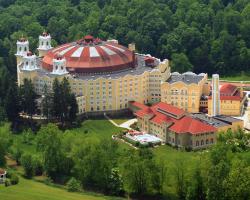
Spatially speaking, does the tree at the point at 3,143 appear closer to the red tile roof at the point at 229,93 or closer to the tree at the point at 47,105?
the tree at the point at 47,105

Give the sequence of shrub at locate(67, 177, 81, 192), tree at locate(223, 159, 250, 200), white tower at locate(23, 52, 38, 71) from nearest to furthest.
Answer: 1. tree at locate(223, 159, 250, 200)
2. shrub at locate(67, 177, 81, 192)
3. white tower at locate(23, 52, 38, 71)

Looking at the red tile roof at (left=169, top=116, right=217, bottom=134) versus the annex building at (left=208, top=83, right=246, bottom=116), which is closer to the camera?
the red tile roof at (left=169, top=116, right=217, bottom=134)

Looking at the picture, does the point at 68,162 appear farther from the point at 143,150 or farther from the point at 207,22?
the point at 207,22

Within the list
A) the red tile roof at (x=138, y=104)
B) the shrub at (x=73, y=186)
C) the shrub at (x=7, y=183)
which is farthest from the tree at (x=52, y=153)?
the red tile roof at (x=138, y=104)

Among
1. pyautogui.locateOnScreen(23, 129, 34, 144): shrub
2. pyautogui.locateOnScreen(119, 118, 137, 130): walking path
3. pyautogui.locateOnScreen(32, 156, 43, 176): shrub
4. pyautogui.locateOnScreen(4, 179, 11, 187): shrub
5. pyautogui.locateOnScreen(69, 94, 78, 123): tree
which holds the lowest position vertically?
pyautogui.locateOnScreen(4, 179, 11, 187): shrub

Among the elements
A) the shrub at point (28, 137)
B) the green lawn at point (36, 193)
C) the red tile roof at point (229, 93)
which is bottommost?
the green lawn at point (36, 193)

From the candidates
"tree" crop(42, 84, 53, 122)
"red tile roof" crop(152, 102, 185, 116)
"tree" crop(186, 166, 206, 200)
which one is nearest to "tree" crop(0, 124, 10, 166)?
"tree" crop(42, 84, 53, 122)

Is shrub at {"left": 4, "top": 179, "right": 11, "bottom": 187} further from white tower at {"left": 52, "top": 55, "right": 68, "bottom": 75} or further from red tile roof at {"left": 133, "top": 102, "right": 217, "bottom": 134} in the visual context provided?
white tower at {"left": 52, "top": 55, "right": 68, "bottom": 75}

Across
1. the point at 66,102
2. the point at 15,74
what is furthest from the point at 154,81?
the point at 15,74
